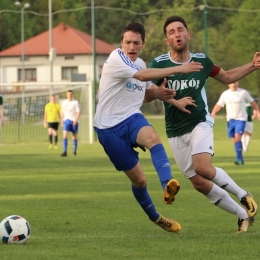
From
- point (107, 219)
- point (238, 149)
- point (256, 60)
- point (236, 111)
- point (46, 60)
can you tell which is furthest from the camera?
point (46, 60)

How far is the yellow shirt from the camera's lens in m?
29.7

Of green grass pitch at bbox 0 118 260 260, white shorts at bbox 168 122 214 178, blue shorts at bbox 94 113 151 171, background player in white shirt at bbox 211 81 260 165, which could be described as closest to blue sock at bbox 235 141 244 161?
background player in white shirt at bbox 211 81 260 165

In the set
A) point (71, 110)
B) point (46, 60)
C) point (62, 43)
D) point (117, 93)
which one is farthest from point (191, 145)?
point (62, 43)

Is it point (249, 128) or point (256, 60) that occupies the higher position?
point (256, 60)

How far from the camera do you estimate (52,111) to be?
29.7 metres

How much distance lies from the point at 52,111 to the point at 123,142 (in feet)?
70.7

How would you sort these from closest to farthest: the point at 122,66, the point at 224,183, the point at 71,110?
the point at 122,66
the point at 224,183
the point at 71,110

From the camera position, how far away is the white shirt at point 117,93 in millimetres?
8305

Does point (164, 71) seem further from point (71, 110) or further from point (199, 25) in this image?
point (199, 25)

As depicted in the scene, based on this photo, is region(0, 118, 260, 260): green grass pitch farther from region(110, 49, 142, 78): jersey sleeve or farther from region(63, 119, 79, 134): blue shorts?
region(63, 119, 79, 134): blue shorts

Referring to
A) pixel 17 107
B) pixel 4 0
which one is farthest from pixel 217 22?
pixel 4 0

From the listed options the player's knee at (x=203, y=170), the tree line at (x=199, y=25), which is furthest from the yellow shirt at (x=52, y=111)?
the player's knee at (x=203, y=170)

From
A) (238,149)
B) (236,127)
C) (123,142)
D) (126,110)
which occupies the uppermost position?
(126,110)

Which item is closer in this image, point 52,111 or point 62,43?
point 52,111
